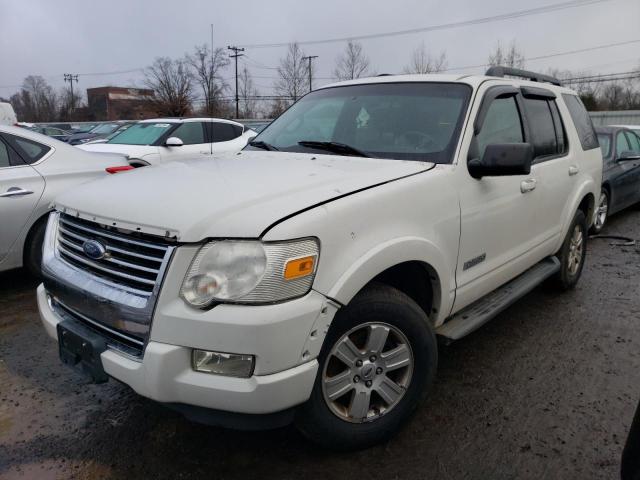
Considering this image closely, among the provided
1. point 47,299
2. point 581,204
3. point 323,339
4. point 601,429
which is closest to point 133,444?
point 47,299

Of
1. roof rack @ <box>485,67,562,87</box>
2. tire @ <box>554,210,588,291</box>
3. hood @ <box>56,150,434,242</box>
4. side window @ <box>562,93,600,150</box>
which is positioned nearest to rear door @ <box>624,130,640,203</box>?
side window @ <box>562,93,600,150</box>

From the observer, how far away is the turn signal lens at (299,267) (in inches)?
80.2

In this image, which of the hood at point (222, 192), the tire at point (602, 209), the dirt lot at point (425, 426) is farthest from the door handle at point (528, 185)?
the tire at point (602, 209)

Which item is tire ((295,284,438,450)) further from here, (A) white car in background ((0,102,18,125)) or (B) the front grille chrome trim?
(A) white car in background ((0,102,18,125))

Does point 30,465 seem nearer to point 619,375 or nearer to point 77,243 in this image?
point 77,243

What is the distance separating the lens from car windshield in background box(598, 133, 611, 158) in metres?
Answer: 7.91

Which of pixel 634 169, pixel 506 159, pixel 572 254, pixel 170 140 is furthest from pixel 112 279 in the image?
pixel 634 169

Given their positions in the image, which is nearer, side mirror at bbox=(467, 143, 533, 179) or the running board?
side mirror at bbox=(467, 143, 533, 179)

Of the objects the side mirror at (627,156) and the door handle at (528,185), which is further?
the side mirror at (627,156)

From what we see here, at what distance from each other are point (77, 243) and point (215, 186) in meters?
0.74

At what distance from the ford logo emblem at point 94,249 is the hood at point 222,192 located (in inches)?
4.3

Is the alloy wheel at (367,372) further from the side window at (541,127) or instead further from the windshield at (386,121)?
the side window at (541,127)

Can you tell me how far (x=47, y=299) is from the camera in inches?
108

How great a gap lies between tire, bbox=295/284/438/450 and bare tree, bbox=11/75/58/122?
233ft
